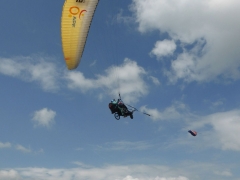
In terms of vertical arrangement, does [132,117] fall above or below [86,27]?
below

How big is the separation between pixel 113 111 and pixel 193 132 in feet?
28.6

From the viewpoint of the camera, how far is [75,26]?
36562 millimetres

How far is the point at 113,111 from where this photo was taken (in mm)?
40656

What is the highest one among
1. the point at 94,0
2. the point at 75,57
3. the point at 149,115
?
the point at 94,0

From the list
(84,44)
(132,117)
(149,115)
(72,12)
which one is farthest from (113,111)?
(72,12)

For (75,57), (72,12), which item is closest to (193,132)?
(75,57)

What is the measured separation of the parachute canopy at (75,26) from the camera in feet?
117

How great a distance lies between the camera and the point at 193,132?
138 ft

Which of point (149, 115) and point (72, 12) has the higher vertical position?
point (72, 12)

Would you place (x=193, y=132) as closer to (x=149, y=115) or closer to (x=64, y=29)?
(x=149, y=115)

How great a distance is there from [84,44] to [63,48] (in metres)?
2.00

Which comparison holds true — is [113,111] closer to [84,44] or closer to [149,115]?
[149,115]

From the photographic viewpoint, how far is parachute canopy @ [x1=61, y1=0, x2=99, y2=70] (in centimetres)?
3575

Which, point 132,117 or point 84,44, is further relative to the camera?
point 132,117
